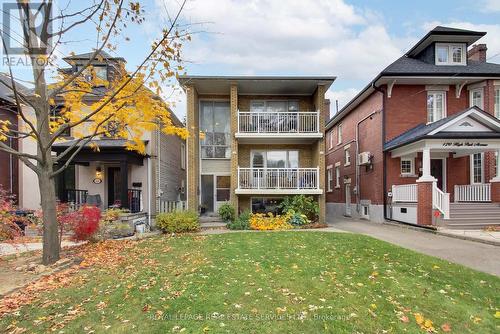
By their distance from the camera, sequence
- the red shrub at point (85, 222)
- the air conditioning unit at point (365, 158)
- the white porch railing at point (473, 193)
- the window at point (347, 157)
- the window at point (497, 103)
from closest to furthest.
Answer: the red shrub at point (85, 222) → the white porch railing at point (473, 193) → the window at point (497, 103) → the air conditioning unit at point (365, 158) → the window at point (347, 157)

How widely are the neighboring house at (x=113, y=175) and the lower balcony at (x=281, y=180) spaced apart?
4324 mm

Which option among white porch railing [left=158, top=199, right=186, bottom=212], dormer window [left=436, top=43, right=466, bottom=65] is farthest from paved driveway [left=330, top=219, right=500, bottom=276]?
dormer window [left=436, top=43, right=466, bottom=65]

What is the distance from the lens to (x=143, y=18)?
616 cm

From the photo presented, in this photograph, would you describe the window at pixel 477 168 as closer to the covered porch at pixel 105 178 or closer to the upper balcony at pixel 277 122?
the upper balcony at pixel 277 122

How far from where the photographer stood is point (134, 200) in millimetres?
13727

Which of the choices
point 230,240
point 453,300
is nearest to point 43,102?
point 230,240

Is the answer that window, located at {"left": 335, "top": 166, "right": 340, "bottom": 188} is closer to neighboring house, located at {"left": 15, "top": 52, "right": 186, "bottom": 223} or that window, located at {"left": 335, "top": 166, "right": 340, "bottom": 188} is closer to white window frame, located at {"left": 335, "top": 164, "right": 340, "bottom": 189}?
white window frame, located at {"left": 335, "top": 164, "right": 340, "bottom": 189}

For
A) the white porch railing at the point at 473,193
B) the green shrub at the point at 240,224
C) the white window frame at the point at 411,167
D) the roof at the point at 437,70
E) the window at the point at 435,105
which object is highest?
the roof at the point at 437,70

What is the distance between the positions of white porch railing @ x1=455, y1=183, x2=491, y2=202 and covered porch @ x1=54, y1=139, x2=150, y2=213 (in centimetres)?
1554

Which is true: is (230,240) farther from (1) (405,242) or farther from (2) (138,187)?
(2) (138,187)

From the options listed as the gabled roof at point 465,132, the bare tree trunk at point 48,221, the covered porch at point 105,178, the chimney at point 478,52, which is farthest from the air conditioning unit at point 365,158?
the bare tree trunk at point 48,221

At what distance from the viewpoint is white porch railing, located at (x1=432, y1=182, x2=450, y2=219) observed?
1185 centimetres

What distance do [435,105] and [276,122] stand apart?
8.50 m

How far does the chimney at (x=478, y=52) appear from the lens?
16.9m
